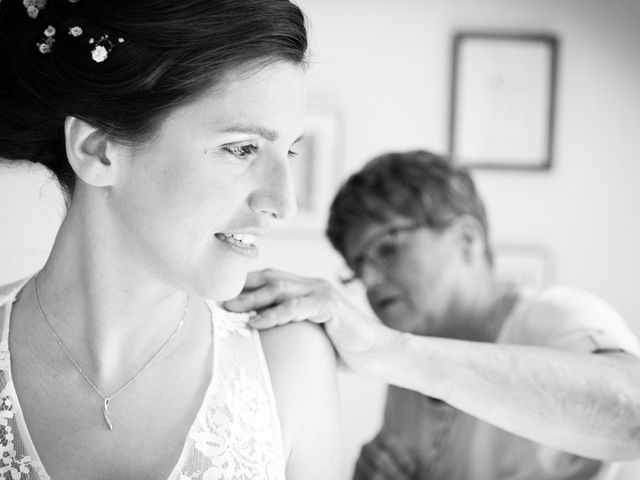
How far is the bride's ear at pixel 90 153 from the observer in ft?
4.25

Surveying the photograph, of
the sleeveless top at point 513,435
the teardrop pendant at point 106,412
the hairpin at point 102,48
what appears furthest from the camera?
the sleeveless top at point 513,435

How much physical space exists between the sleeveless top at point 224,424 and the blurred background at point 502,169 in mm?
1903

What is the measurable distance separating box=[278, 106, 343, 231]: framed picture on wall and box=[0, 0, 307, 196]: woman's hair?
2020 millimetres

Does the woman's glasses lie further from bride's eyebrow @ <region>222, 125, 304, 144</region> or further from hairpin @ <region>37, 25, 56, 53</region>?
hairpin @ <region>37, 25, 56, 53</region>

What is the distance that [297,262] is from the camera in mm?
3385

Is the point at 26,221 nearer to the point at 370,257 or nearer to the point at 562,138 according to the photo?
the point at 370,257

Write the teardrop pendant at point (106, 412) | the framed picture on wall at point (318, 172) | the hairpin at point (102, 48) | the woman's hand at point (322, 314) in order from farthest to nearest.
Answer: the framed picture on wall at point (318, 172)
the woman's hand at point (322, 314)
the teardrop pendant at point (106, 412)
the hairpin at point (102, 48)

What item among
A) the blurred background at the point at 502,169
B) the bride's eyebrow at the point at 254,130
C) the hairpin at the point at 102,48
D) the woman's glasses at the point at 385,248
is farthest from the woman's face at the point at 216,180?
the blurred background at the point at 502,169

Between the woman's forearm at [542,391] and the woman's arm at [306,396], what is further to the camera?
the woman's forearm at [542,391]

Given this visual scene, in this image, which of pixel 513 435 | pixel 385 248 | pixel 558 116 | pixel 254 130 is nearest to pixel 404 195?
pixel 385 248

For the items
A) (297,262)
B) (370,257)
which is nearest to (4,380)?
(370,257)

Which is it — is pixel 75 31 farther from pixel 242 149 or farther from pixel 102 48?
pixel 242 149

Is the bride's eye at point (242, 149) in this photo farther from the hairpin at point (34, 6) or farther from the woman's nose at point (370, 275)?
the woman's nose at point (370, 275)

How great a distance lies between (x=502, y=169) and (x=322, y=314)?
2.09 meters
